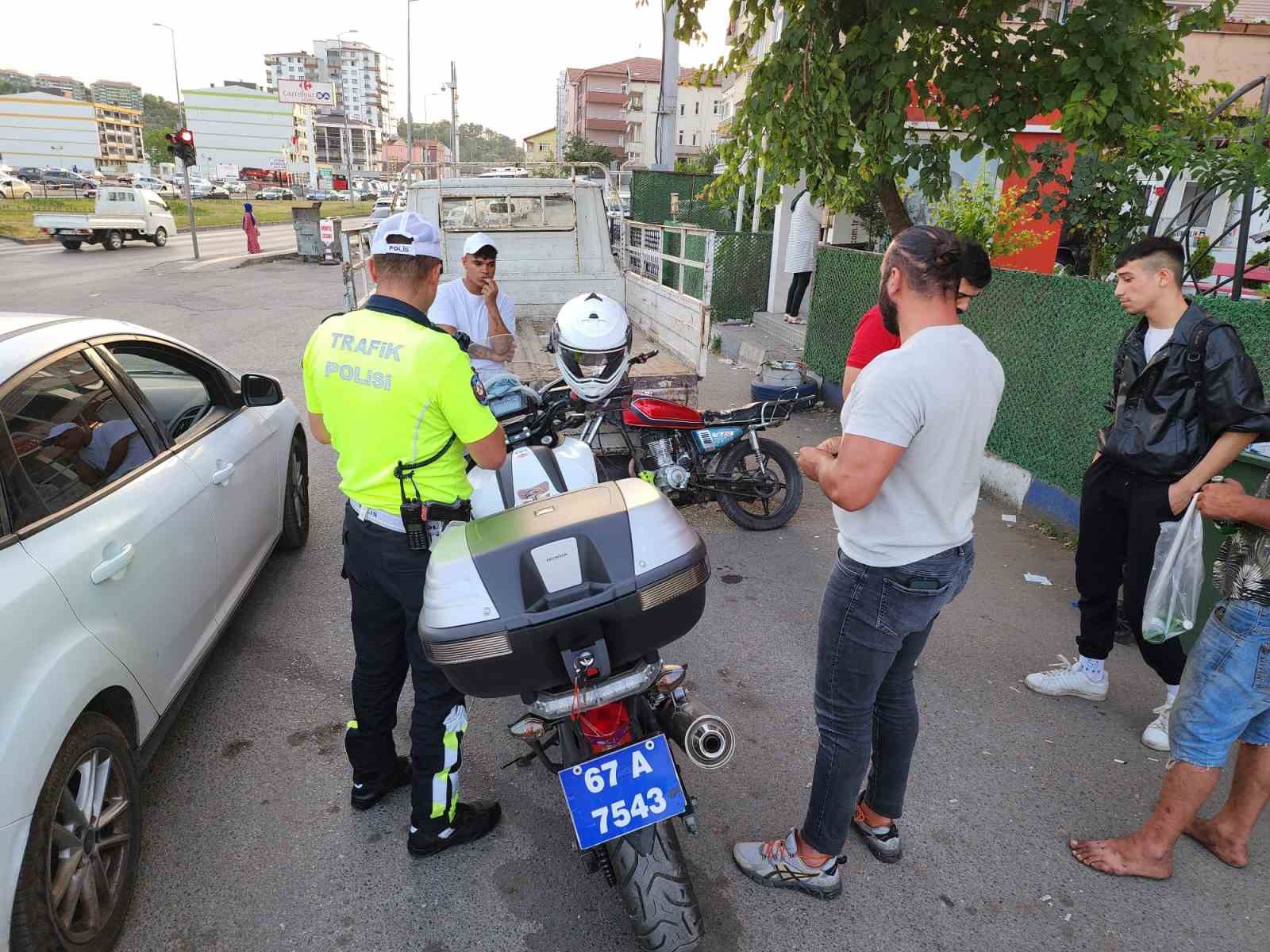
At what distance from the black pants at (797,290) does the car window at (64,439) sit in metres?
10.0

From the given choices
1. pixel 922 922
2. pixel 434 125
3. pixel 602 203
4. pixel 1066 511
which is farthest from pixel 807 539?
pixel 434 125

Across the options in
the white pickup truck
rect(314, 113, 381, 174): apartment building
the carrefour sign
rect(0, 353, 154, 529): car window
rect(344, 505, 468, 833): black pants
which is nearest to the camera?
rect(0, 353, 154, 529): car window

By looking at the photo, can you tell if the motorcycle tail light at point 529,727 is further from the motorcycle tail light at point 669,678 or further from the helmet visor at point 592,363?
the helmet visor at point 592,363

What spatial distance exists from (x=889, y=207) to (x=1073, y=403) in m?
2.30

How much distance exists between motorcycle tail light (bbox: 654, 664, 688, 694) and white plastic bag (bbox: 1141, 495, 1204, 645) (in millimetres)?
1830

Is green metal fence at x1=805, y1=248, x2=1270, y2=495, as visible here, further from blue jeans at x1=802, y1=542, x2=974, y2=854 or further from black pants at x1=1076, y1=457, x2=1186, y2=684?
blue jeans at x1=802, y1=542, x2=974, y2=854

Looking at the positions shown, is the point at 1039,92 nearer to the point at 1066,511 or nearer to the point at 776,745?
the point at 1066,511

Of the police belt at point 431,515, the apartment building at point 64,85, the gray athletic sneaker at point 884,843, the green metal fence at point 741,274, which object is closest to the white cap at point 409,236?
the police belt at point 431,515

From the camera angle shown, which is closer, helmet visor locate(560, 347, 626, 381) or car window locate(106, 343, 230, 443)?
car window locate(106, 343, 230, 443)

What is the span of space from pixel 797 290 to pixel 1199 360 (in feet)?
30.0

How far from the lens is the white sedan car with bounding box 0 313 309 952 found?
199cm

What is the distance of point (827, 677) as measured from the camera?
2.39m

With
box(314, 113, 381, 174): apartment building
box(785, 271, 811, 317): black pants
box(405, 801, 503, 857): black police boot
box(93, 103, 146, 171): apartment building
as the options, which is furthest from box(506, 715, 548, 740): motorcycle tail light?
box(93, 103, 146, 171): apartment building

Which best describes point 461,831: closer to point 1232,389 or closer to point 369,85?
point 1232,389
